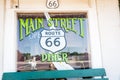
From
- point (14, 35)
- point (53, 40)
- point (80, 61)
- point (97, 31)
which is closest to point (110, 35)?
point (97, 31)

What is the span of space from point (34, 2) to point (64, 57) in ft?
A: 3.41

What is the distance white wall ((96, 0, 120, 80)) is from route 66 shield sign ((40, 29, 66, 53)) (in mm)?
654

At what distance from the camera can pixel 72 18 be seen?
4328 mm

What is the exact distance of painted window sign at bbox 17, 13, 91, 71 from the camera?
412cm

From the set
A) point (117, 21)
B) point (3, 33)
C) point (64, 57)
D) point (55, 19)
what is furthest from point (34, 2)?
point (117, 21)

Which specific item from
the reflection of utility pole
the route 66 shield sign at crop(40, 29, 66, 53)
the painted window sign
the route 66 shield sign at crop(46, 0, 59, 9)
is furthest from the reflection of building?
the route 66 shield sign at crop(46, 0, 59, 9)

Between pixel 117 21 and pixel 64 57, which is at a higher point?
pixel 117 21

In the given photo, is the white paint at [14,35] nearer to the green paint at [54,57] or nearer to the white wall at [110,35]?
the white wall at [110,35]

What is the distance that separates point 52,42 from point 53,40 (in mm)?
37

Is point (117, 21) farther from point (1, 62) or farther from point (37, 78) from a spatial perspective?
point (1, 62)

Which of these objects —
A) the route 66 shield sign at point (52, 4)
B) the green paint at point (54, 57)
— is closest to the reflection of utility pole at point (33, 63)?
the green paint at point (54, 57)

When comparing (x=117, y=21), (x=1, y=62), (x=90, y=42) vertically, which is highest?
(x=117, y=21)

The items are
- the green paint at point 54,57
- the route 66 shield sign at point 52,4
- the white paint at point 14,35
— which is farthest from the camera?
the route 66 shield sign at point 52,4

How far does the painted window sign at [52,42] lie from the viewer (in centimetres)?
412
